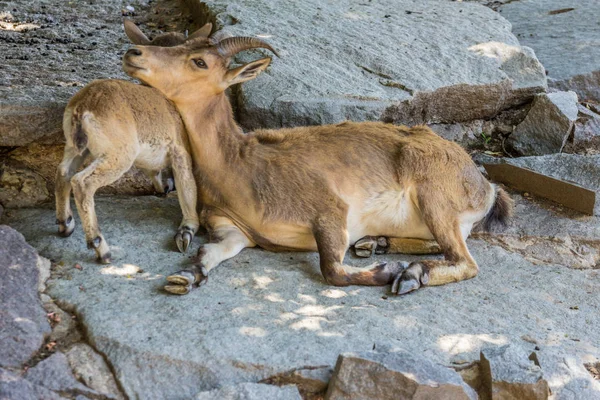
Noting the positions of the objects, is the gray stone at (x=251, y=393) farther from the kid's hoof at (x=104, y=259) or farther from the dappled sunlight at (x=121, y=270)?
the kid's hoof at (x=104, y=259)

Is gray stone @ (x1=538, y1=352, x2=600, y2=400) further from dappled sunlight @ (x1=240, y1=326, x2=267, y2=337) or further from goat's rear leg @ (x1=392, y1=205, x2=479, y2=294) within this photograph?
dappled sunlight @ (x1=240, y1=326, x2=267, y2=337)

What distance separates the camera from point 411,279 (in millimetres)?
5176

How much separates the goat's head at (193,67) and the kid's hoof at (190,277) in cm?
141

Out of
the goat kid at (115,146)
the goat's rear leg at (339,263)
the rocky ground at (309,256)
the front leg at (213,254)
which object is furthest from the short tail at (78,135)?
the goat's rear leg at (339,263)

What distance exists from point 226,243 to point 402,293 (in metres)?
1.32

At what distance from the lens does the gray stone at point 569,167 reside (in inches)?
270

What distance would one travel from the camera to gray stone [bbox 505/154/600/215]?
6863 millimetres

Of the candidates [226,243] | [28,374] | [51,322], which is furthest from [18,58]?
[28,374]

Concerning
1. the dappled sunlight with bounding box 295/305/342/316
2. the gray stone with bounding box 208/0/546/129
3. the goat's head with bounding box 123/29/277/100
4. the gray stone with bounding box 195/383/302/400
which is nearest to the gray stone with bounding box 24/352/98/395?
the gray stone with bounding box 195/383/302/400

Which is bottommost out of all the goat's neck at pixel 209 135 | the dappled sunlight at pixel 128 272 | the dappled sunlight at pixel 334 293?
the dappled sunlight at pixel 334 293

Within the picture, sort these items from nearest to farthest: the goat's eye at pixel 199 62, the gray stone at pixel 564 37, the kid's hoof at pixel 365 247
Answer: the goat's eye at pixel 199 62, the kid's hoof at pixel 365 247, the gray stone at pixel 564 37

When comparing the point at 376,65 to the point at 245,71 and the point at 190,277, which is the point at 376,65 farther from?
the point at 190,277

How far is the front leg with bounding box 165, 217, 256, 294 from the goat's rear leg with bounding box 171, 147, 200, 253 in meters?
0.16

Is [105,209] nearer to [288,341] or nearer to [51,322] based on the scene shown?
[51,322]
